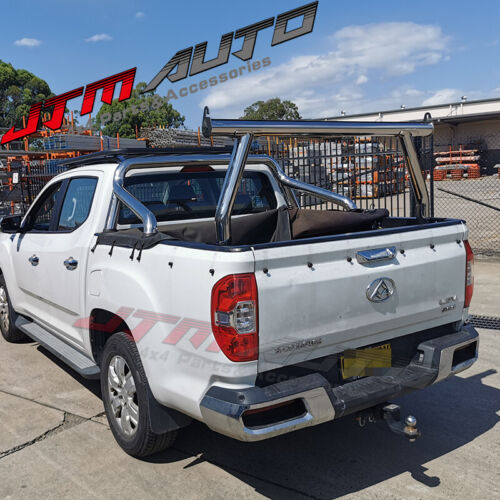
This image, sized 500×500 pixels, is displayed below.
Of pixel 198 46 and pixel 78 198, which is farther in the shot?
pixel 198 46

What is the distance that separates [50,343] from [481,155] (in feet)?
124

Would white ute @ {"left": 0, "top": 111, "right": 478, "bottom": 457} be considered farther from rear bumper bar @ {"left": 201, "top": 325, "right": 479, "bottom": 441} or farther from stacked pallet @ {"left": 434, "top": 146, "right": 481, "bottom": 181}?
stacked pallet @ {"left": 434, "top": 146, "right": 481, "bottom": 181}

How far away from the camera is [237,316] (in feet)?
8.79

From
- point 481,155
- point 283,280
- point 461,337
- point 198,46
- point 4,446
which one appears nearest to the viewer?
point 283,280

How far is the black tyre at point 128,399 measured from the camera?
325 cm

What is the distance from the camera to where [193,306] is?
2812mm

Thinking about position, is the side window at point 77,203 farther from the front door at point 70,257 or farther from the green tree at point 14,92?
the green tree at point 14,92

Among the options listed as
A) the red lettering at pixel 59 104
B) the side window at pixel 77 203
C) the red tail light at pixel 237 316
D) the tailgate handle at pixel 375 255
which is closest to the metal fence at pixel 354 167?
the tailgate handle at pixel 375 255

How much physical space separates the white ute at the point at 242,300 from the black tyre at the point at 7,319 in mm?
1582

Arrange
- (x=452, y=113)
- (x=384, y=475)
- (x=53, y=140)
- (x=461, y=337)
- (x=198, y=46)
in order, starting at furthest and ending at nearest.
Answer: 1. (x=452, y=113)
2. (x=53, y=140)
3. (x=198, y=46)
4. (x=461, y=337)
5. (x=384, y=475)

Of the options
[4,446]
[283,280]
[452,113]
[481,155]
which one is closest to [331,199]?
[283,280]

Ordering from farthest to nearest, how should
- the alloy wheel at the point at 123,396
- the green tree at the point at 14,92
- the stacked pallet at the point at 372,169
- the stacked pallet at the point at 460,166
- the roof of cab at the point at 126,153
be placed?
1. the green tree at the point at 14,92
2. the stacked pallet at the point at 460,166
3. the stacked pallet at the point at 372,169
4. the roof of cab at the point at 126,153
5. the alloy wheel at the point at 123,396

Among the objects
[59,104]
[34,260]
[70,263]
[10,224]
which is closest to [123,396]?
[70,263]

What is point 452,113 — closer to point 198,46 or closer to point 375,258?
point 198,46
